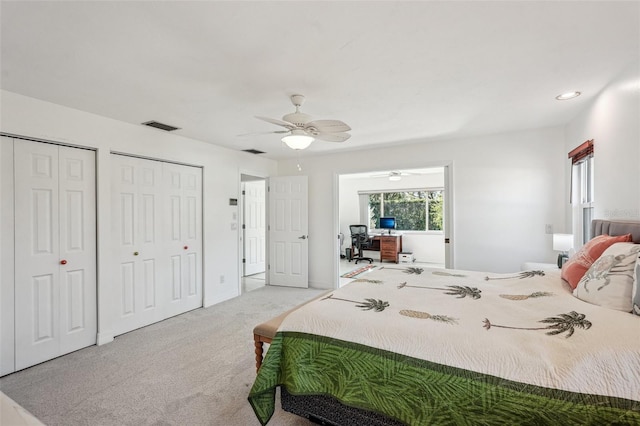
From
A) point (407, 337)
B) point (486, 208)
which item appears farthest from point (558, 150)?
point (407, 337)

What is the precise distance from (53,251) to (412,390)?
3.27 m

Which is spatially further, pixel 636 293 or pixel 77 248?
pixel 77 248

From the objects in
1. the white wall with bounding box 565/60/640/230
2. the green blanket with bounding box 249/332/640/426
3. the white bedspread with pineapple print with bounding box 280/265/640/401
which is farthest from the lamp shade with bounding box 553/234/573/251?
the green blanket with bounding box 249/332/640/426

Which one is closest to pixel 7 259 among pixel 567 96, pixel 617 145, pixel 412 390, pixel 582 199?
pixel 412 390

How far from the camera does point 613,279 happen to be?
1.58m

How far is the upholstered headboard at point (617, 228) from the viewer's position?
1849 mm

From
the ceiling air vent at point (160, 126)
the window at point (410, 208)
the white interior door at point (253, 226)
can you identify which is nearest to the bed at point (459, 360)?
the ceiling air vent at point (160, 126)

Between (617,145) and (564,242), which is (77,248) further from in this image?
(564,242)

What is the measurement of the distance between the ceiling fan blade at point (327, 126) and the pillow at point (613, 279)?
1862 millimetres

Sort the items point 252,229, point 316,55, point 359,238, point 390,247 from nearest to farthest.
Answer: point 316,55, point 252,229, point 390,247, point 359,238

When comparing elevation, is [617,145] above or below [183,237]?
above

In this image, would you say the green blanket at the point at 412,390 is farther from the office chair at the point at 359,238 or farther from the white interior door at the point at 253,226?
the office chair at the point at 359,238

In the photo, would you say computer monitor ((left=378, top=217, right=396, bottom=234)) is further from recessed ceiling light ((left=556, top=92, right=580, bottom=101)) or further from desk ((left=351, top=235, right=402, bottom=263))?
recessed ceiling light ((left=556, top=92, right=580, bottom=101))

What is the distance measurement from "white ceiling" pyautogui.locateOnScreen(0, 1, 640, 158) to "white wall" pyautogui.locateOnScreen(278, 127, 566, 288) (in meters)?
0.71
